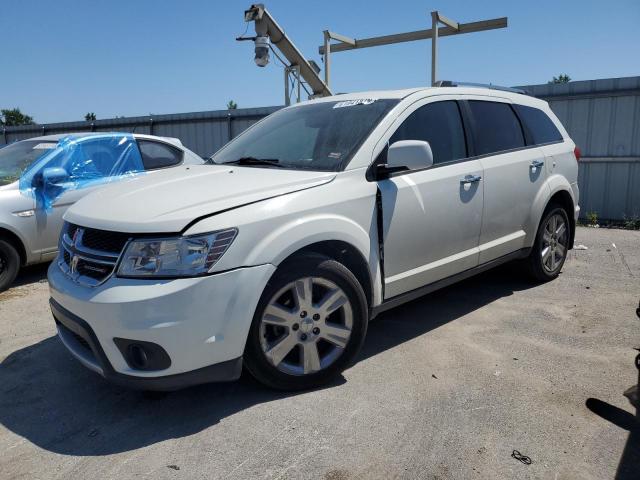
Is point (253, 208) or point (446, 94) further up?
point (446, 94)

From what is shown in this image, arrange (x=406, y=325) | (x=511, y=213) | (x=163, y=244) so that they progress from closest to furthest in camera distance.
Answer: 1. (x=163, y=244)
2. (x=406, y=325)
3. (x=511, y=213)

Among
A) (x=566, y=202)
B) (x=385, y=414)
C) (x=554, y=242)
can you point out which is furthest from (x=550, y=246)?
(x=385, y=414)

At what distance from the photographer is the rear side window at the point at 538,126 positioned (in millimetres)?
4801

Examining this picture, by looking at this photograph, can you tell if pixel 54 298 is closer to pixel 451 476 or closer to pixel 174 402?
pixel 174 402

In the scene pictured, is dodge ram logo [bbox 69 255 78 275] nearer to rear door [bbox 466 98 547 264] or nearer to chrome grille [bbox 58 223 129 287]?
chrome grille [bbox 58 223 129 287]

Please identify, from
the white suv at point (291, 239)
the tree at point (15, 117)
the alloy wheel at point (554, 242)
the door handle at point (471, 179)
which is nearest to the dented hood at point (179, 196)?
the white suv at point (291, 239)

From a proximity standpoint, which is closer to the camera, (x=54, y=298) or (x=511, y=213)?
(x=54, y=298)

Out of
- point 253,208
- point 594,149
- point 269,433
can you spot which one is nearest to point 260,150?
point 253,208

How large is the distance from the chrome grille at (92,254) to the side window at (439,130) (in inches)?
74.3

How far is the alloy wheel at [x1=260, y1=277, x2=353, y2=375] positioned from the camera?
9.35 ft

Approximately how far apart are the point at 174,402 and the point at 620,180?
865 centimetres

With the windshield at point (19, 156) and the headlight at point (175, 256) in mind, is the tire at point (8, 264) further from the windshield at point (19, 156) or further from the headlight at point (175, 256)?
the headlight at point (175, 256)

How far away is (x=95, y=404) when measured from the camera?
3012 millimetres

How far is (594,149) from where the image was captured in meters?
9.08
